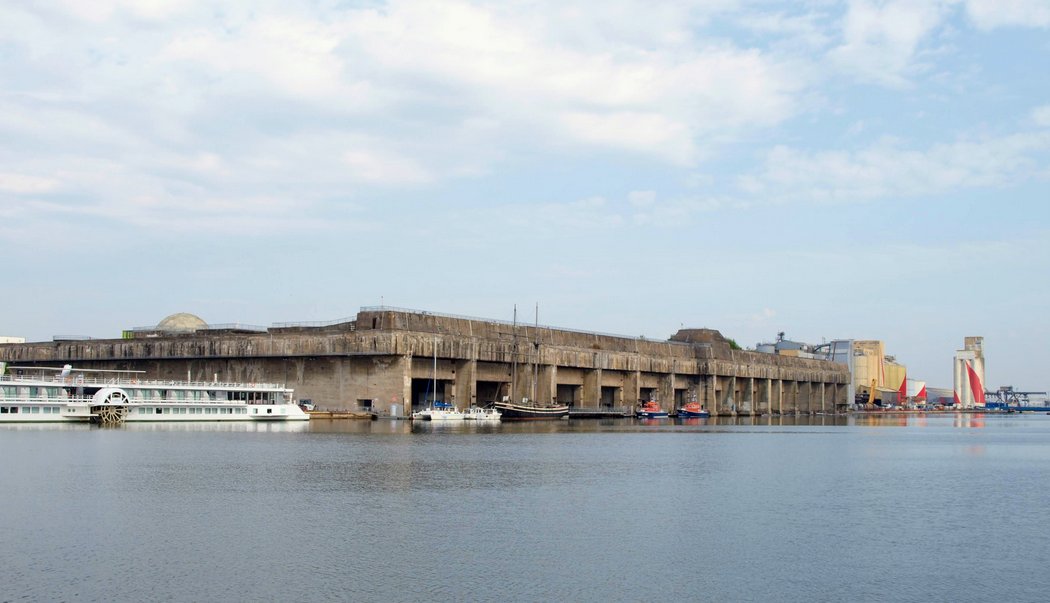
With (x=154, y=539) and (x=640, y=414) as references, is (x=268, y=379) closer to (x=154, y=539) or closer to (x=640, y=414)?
(x=640, y=414)

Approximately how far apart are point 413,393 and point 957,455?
61923 mm

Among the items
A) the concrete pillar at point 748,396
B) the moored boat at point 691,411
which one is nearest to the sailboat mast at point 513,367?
the moored boat at point 691,411

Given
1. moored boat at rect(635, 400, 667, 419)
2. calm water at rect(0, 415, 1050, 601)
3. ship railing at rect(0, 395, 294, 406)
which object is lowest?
calm water at rect(0, 415, 1050, 601)

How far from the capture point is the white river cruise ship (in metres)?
81.8

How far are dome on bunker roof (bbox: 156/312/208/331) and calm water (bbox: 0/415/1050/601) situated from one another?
225ft

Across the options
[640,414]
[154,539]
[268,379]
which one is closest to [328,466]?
[154,539]

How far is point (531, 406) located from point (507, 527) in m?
80.9

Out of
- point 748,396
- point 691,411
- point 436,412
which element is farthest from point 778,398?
point 436,412

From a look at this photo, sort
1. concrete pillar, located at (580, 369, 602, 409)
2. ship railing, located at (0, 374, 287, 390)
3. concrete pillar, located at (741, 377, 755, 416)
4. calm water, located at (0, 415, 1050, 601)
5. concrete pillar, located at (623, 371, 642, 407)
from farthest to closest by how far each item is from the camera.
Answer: concrete pillar, located at (741, 377, 755, 416) < concrete pillar, located at (623, 371, 642, 407) < concrete pillar, located at (580, 369, 602, 409) < ship railing, located at (0, 374, 287, 390) < calm water, located at (0, 415, 1050, 601)

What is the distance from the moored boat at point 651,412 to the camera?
130m

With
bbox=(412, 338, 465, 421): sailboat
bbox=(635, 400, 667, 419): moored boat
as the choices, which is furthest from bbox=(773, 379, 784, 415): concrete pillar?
bbox=(412, 338, 465, 421): sailboat

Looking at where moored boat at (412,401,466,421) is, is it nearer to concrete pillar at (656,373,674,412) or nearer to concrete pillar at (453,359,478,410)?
concrete pillar at (453,359,478,410)

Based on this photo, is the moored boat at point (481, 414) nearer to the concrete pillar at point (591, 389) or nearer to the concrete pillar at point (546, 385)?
the concrete pillar at point (546, 385)

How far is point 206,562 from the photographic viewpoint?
2541 centimetres
